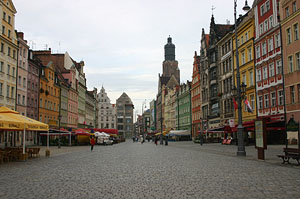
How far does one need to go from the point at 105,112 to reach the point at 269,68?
106 m

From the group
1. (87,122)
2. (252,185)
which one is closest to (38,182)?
(252,185)

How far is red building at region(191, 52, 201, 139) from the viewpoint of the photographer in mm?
78675

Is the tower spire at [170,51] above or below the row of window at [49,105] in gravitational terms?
above

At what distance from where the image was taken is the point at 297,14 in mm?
34781

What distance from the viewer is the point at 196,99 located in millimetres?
81688

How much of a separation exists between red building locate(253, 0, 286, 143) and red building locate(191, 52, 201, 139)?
108ft

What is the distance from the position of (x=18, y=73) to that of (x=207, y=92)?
36.9 m

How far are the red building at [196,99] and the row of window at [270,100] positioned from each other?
33.3 meters

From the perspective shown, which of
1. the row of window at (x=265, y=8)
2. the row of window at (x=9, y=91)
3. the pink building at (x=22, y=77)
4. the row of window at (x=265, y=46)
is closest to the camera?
the row of window at (x=265, y=46)

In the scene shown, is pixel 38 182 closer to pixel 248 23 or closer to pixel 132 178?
pixel 132 178

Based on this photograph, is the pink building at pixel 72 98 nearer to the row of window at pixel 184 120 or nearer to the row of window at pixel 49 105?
the row of window at pixel 49 105

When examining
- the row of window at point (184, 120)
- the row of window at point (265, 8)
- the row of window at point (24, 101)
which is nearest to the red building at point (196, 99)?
the row of window at point (184, 120)

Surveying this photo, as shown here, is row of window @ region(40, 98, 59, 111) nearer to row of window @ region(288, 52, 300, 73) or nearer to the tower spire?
row of window @ region(288, 52, 300, 73)

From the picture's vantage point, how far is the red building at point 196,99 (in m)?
78.7
